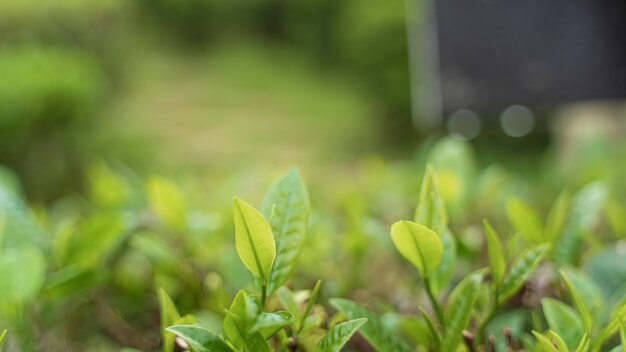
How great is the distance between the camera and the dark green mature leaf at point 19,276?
2.60 ft

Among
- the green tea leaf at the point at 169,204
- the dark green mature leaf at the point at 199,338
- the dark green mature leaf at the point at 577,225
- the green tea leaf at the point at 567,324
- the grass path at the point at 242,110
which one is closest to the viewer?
the dark green mature leaf at the point at 199,338

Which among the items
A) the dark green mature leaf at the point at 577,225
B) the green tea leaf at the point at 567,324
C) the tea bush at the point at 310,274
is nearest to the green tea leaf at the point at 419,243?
the tea bush at the point at 310,274

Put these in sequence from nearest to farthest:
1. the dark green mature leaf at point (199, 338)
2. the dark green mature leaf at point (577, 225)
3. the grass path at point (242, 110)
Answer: the dark green mature leaf at point (199, 338), the dark green mature leaf at point (577, 225), the grass path at point (242, 110)

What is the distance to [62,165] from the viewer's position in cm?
554

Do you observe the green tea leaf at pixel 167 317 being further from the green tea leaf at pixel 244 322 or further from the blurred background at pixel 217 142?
the blurred background at pixel 217 142

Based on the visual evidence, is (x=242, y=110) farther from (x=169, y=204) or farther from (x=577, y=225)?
(x=577, y=225)

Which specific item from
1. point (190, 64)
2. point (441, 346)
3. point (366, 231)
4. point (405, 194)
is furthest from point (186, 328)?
point (190, 64)

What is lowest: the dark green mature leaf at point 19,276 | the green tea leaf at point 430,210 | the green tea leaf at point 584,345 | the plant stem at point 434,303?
the green tea leaf at point 584,345

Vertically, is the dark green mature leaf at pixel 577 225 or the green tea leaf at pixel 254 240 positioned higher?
the green tea leaf at pixel 254 240

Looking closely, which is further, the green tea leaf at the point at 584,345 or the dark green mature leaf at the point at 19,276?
the dark green mature leaf at the point at 19,276

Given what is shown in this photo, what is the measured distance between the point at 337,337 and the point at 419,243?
0.11 meters

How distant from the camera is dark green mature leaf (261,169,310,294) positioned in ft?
2.30

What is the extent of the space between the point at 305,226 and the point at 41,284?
0.30 metres

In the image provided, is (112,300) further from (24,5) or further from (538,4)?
(24,5)
